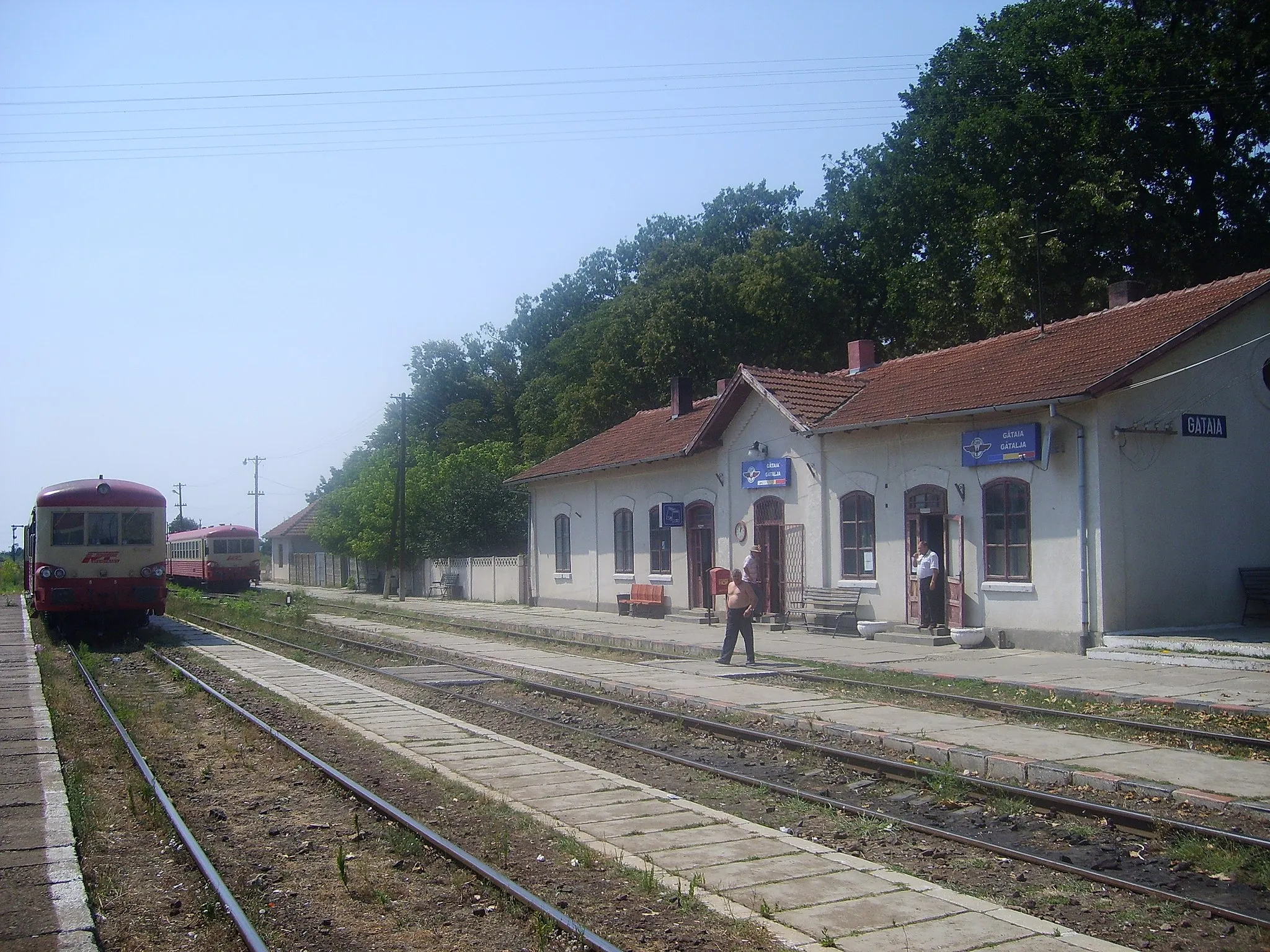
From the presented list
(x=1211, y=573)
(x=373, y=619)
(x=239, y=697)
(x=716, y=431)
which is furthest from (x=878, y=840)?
(x=373, y=619)

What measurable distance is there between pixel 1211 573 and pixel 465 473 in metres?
29.3

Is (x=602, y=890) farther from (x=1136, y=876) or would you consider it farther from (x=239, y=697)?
(x=239, y=697)

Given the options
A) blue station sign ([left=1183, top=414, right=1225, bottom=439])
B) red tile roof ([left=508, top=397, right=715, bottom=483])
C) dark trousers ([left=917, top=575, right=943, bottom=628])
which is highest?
red tile roof ([left=508, top=397, right=715, bottom=483])

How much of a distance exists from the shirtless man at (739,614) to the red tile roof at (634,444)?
9009 mm

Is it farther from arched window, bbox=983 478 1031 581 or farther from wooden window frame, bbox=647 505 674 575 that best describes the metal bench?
arched window, bbox=983 478 1031 581

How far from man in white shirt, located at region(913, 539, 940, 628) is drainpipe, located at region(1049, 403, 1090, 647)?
2699 millimetres

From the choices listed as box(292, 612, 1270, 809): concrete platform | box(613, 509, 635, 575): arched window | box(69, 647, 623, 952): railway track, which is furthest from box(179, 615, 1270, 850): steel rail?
box(613, 509, 635, 575): arched window

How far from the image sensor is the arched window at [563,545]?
31.9 m

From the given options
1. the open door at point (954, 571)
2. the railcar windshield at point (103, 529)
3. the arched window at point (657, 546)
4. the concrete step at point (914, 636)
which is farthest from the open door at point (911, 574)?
the railcar windshield at point (103, 529)

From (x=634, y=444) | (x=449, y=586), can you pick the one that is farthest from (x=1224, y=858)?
(x=449, y=586)

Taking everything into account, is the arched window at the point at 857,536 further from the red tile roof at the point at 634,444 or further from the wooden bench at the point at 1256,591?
the wooden bench at the point at 1256,591

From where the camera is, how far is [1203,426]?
17.6m

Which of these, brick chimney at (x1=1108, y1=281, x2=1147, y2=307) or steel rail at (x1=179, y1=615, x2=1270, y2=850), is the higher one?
brick chimney at (x1=1108, y1=281, x2=1147, y2=307)

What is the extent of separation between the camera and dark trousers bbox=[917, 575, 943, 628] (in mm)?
18938
